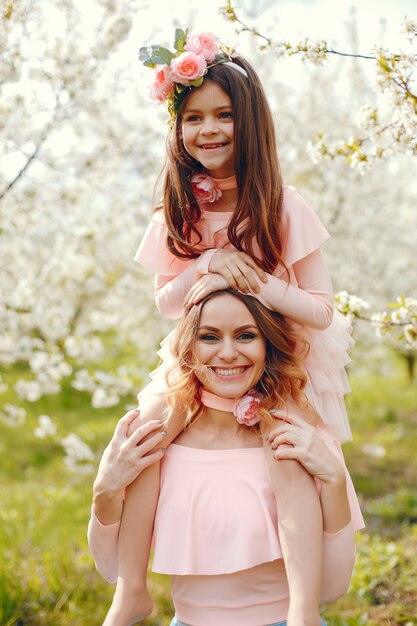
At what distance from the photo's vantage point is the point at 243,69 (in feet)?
9.16

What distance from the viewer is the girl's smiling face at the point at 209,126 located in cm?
272

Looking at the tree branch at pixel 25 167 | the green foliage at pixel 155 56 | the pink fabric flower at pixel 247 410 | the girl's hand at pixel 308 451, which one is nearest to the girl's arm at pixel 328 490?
the girl's hand at pixel 308 451

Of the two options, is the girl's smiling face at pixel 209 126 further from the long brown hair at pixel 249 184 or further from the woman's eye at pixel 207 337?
the woman's eye at pixel 207 337

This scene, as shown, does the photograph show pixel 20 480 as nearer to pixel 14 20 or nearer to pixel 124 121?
pixel 124 121

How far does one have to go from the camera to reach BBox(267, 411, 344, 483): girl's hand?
2469 millimetres

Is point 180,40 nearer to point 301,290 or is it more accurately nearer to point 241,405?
point 301,290

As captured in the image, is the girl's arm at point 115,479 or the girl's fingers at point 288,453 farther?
the girl's arm at point 115,479

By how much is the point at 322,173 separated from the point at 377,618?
4.62 meters

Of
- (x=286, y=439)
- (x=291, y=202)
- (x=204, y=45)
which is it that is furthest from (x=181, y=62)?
(x=286, y=439)

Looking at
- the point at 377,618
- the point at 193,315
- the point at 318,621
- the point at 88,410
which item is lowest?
the point at 88,410

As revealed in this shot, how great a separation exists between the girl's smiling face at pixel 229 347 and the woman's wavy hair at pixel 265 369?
0.09 ft

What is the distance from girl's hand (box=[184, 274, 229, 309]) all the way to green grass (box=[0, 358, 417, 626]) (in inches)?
77.3

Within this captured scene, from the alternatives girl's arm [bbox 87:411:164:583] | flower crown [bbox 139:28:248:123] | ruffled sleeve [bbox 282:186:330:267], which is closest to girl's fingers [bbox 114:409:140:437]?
girl's arm [bbox 87:411:164:583]

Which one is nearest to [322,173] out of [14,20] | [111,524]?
[14,20]
